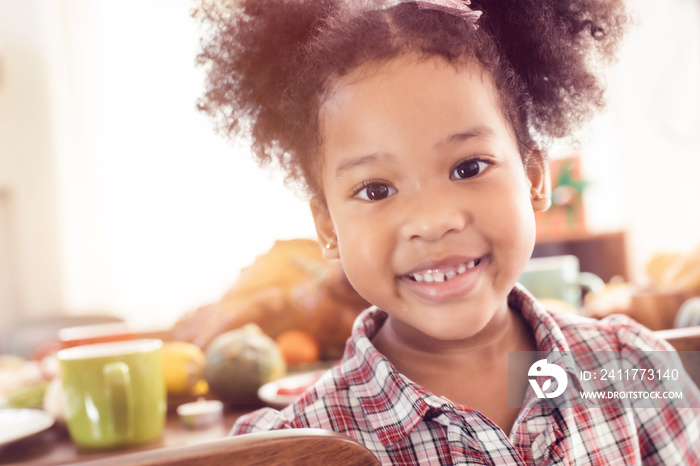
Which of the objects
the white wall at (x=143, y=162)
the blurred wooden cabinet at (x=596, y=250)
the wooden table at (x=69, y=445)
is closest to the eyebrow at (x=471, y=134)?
the wooden table at (x=69, y=445)

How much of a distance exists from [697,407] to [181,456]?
1.52 feet

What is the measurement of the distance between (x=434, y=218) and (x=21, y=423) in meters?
0.52

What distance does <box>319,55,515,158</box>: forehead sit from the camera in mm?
442

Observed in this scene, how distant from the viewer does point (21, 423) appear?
679 mm

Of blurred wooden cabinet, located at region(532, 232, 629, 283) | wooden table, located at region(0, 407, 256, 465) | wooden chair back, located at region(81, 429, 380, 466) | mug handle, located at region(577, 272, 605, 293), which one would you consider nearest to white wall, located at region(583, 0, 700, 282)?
blurred wooden cabinet, located at region(532, 232, 629, 283)

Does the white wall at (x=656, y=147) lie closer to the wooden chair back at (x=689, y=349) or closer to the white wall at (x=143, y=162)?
the white wall at (x=143, y=162)

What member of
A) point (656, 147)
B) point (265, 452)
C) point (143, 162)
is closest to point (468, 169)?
point (265, 452)

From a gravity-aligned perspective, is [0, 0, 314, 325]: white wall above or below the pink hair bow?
above

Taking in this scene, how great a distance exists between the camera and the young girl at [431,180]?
0.45 m

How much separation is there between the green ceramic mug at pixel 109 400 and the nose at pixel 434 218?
367mm

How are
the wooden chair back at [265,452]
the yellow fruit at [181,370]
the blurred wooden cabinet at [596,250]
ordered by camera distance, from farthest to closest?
1. the blurred wooden cabinet at [596,250]
2. the yellow fruit at [181,370]
3. the wooden chair back at [265,452]

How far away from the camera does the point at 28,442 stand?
0.69 m

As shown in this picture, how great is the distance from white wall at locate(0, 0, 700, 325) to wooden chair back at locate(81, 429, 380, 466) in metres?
1.39

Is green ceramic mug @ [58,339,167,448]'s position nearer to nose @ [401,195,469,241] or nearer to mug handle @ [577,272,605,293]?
nose @ [401,195,469,241]
